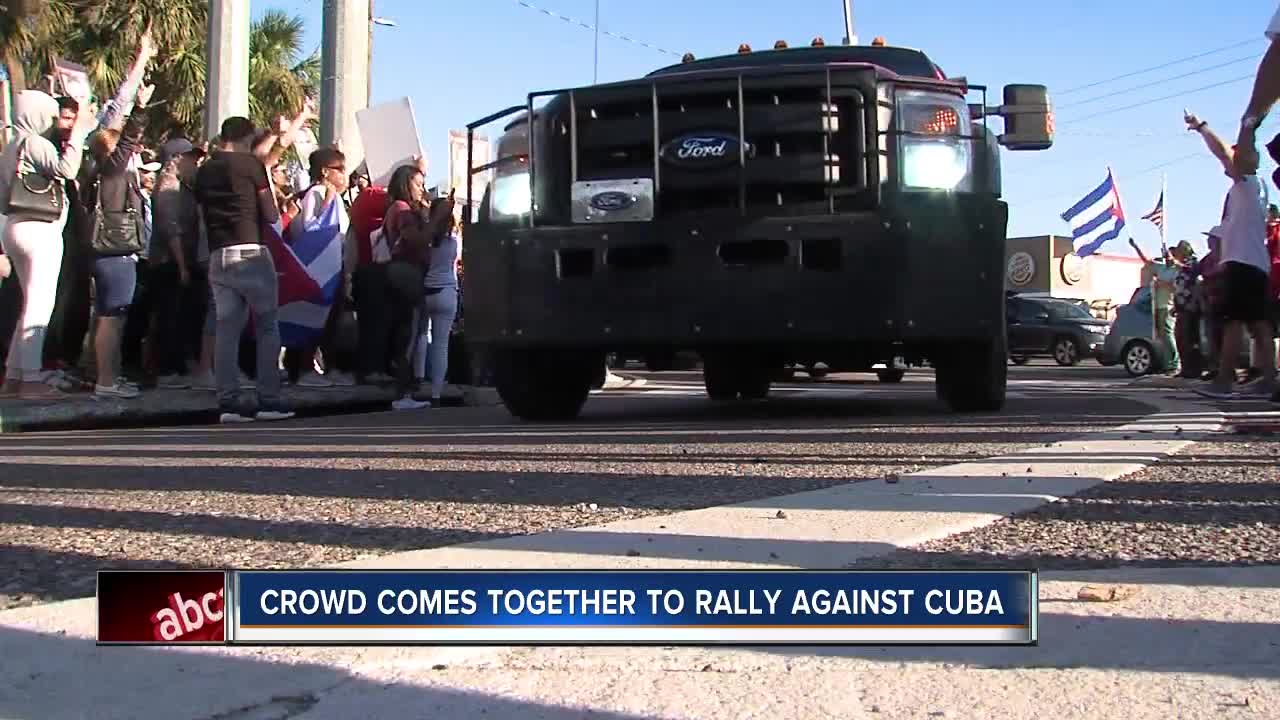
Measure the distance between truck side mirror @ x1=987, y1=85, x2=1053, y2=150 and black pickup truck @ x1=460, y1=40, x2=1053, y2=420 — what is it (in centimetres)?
12

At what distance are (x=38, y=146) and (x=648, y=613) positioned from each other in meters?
7.47

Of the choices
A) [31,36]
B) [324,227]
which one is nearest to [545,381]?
[324,227]

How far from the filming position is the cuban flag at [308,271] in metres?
10.1

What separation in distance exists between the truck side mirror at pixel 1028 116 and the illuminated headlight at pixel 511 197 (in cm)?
234

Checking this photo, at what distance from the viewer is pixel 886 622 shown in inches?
99.0

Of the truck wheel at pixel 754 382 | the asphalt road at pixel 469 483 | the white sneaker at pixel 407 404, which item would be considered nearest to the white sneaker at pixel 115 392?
the asphalt road at pixel 469 483

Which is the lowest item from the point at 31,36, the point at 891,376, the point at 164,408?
the point at 164,408

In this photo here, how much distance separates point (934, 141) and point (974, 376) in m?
1.33

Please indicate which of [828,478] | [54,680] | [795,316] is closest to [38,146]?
[795,316]

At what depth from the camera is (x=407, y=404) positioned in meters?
10.6

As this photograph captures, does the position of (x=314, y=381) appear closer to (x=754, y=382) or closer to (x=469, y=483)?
(x=754, y=382)

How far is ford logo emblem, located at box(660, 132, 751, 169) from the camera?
6875mm

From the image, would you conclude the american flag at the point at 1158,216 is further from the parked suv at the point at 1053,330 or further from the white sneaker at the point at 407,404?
the white sneaker at the point at 407,404

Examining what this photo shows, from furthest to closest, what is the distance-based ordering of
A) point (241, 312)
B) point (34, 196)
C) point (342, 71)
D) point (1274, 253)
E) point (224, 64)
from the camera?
1. point (342, 71)
2. point (224, 64)
3. point (1274, 253)
4. point (34, 196)
5. point (241, 312)
